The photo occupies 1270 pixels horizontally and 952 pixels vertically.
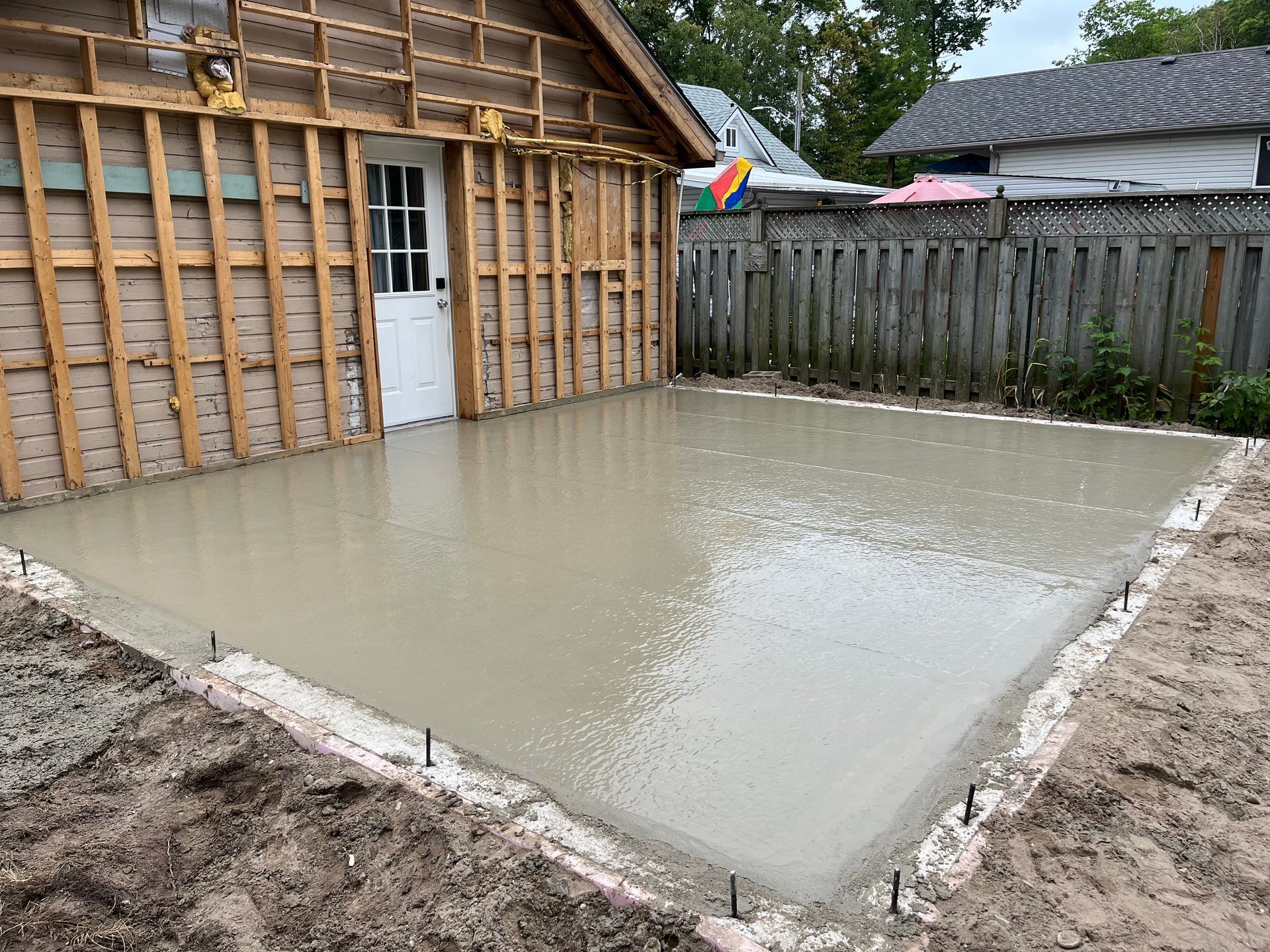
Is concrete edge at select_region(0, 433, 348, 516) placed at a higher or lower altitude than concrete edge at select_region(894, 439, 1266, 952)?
higher

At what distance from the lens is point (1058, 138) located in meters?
20.0

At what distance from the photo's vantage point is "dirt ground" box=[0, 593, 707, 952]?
2.04 metres

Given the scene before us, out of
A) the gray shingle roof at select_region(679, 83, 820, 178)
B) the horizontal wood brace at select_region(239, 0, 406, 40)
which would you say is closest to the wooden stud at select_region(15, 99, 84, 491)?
the horizontal wood brace at select_region(239, 0, 406, 40)

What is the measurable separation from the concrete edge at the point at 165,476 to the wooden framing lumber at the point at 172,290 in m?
0.10

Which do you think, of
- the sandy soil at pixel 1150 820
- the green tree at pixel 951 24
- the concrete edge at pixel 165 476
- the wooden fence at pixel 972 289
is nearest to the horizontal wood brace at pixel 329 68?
the concrete edge at pixel 165 476

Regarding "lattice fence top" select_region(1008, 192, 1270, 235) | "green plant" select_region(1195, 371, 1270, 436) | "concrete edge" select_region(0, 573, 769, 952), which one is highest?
"lattice fence top" select_region(1008, 192, 1270, 235)

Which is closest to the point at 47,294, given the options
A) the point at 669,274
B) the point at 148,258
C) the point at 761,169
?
the point at 148,258

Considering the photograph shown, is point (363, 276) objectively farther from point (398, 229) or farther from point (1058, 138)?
point (1058, 138)

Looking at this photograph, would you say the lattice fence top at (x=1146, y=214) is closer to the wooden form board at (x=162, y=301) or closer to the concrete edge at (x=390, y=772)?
the wooden form board at (x=162, y=301)

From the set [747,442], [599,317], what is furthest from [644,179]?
[747,442]

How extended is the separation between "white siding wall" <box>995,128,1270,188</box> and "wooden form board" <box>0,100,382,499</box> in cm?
1812

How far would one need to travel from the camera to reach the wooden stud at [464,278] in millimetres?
7543

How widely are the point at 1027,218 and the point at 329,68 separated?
5.66m

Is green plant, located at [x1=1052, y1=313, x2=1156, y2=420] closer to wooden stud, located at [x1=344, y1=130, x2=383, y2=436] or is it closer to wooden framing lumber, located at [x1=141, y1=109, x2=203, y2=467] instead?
wooden stud, located at [x1=344, y1=130, x2=383, y2=436]
